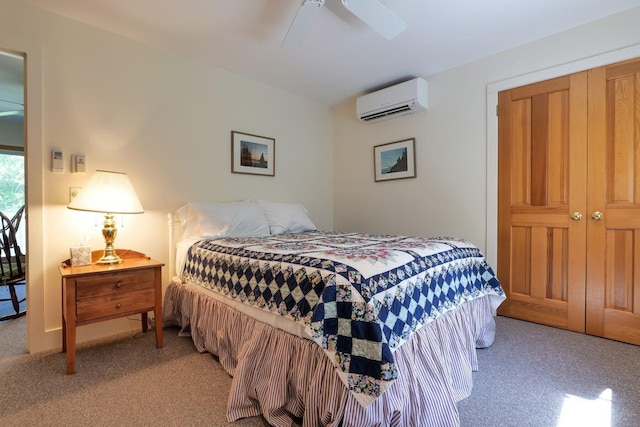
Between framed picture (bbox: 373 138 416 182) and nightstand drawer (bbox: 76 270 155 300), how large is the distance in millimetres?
2523

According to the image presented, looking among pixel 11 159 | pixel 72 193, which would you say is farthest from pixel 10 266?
pixel 11 159

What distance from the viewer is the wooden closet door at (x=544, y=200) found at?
2.35 metres

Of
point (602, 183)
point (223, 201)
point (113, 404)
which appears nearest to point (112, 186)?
point (223, 201)

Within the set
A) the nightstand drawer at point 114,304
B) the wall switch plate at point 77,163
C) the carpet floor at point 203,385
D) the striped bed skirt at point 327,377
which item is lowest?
the carpet floor at point 203,385

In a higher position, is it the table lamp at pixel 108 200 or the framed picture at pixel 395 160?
the framed picture at pixel 395 160

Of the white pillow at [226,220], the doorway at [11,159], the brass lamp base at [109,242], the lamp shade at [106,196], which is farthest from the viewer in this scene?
the doorway at [11,159]

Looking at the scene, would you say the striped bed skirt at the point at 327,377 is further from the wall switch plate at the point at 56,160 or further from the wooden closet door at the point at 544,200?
the wall switch plate at the point at 56,160

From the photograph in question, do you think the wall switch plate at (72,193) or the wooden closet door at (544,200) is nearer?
the wall switch plate at (72,193)

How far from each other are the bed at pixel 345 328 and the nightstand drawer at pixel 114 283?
0.32 metres

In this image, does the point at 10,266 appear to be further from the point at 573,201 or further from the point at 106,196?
the point at 573,201

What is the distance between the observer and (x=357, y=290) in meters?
1.20

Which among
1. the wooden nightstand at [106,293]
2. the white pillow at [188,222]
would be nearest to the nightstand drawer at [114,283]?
the wooden nightstand at [106,293]

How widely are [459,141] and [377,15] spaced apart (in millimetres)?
1534

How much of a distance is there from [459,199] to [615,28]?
1.61 m
